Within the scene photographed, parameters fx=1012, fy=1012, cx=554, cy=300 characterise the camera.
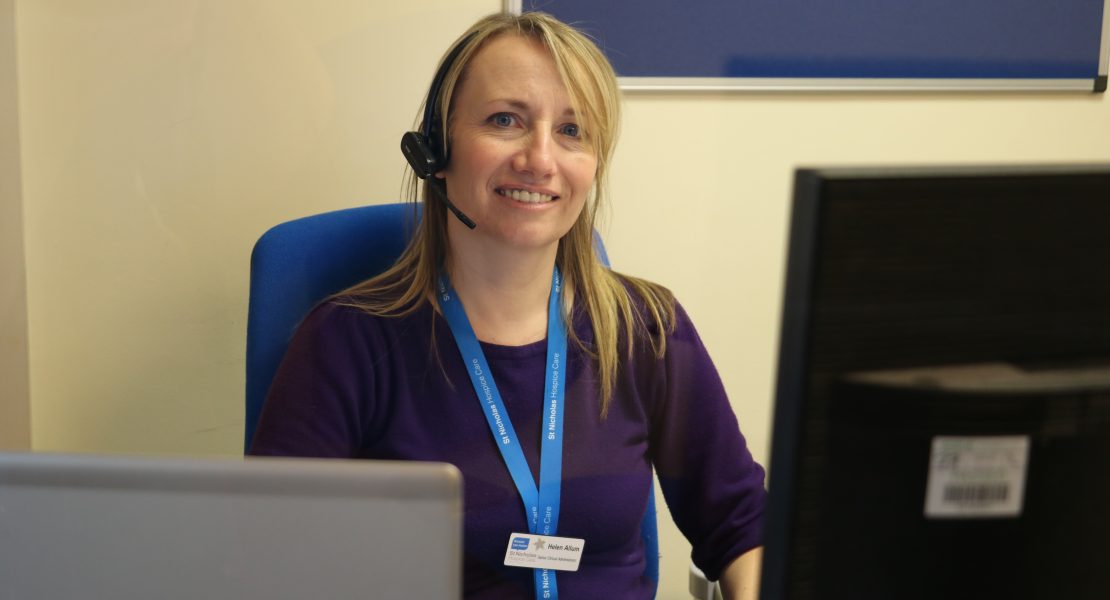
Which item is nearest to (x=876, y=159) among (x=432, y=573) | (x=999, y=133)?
(x=999, y=133)

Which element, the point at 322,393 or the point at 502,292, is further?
the point at 502,292

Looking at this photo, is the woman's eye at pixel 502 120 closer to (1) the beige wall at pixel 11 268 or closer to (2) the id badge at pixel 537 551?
(2) the id badge at pixel 537 551

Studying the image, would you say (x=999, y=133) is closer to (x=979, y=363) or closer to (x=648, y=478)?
(x=648, y=478)

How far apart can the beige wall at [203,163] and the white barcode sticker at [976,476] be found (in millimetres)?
1363

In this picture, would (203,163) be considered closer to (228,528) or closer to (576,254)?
(576,254)

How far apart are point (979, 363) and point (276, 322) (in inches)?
38.5

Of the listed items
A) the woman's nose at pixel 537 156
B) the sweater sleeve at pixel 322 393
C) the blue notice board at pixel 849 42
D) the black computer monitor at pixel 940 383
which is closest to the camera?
the black computer monitor at pixel 940 383

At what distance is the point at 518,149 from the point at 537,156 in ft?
0.12

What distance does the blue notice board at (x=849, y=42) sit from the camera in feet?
6.11

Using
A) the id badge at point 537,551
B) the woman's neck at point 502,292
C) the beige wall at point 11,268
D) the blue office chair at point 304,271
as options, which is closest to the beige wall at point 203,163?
the beige wall at point 11,268

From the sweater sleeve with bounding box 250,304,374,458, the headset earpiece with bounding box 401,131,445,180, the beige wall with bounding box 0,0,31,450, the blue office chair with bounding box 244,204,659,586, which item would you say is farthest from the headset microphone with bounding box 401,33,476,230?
the beige wall with bounding box 0,0,31,450

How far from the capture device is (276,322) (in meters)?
1.34

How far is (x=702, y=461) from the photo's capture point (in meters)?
1.35

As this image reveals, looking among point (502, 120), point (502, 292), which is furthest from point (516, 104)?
point (502, 292)
